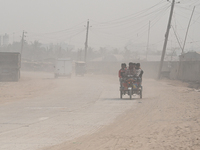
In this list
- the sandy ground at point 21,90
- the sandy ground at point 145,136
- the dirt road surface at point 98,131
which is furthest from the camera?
the sandy ground at point 21,90

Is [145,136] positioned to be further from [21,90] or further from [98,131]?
[21,90]

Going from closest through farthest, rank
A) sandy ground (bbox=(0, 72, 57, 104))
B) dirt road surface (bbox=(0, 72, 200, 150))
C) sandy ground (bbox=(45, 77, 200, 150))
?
sandy ground (bbox=(45, 77, 200, 150)), dirt road surface (bbox=(0, 72, 200, 150)), sandy ground (bbox=(0, 72, 57, 104))

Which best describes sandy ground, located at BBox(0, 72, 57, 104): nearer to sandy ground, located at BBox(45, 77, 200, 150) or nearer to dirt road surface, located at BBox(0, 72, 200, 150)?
dirt road surface, located at BBox(0, 72, 200, 150)

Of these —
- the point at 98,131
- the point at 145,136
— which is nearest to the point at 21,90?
the point at 98,131

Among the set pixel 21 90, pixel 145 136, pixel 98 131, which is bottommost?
pixel 21 90

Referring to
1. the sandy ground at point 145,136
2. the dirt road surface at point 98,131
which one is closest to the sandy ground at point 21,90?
the dirt road surface at point 98,131

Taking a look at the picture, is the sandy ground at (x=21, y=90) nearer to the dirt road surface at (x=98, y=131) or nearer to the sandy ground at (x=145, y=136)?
the dirt road surface at (x=98, y=131)

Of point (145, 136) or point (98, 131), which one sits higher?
point (145, 136)

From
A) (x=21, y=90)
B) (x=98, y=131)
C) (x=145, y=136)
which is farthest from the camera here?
(x=21, y=90)

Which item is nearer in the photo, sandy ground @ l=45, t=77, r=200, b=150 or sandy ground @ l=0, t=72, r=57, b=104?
sandy ground @ l=45, t=77, r=200, b=150

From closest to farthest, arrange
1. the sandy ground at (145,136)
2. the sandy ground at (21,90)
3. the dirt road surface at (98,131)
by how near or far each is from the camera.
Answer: the sandy ground at (145,136)
the dirt road surface at (98,131)
the sandy ground at (21,90)

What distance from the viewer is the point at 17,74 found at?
35.6m

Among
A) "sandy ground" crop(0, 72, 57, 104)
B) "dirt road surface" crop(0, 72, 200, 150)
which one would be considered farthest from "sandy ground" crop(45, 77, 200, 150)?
"sandy ground" crop(0, 72, 57, 104)

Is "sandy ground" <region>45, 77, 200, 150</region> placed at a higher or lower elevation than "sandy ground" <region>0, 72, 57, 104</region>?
higher
